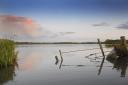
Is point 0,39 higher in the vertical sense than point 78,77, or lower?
higher

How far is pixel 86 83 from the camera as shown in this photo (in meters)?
16.2

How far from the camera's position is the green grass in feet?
74.6

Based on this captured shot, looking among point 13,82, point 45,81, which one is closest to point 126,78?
point 45,81

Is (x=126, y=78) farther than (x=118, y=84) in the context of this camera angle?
Yes

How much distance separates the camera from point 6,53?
906 inches

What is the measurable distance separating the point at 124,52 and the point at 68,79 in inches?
580

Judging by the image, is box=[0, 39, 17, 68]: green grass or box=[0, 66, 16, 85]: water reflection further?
box=[0, 39, 17, 68]: green grass

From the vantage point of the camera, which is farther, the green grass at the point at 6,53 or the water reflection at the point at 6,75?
the green grass at the point at 6,53

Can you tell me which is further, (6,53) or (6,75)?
(6,53)

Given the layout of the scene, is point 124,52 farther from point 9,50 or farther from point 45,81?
point 45,81

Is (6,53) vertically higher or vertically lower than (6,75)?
higher

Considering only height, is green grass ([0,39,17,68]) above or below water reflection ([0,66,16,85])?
above

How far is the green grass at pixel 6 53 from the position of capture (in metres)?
22.8

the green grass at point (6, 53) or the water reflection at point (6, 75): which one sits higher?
the green grass at point (6, 53)
